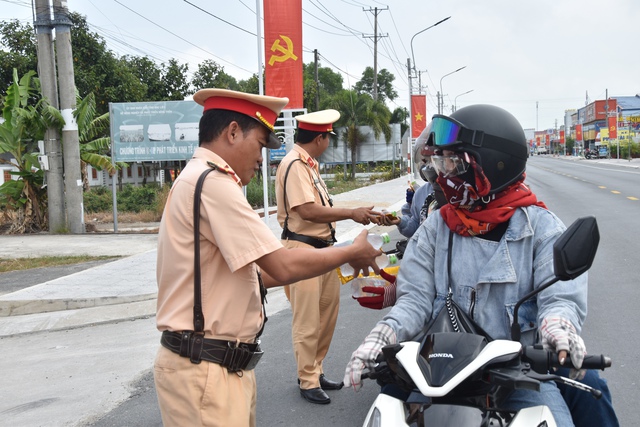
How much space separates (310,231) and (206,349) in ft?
8.25

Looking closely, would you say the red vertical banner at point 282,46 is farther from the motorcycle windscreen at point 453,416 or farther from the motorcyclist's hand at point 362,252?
the motorcycle windscreen at point 453,416

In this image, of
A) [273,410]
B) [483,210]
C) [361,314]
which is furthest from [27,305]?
[483,210]

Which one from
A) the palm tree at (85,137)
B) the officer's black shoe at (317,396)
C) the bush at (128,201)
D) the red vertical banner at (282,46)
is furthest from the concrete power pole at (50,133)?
the officer's black shoe at (317,396)

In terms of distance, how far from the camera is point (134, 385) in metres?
5.45

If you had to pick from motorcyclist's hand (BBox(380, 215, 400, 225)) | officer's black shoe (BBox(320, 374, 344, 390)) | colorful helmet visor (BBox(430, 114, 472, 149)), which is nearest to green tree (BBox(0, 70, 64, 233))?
officer's black shoe (BBox(320, 374, 344, 390))

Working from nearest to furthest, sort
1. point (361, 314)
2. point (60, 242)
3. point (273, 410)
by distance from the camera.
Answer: point (273, 410) < point (361, 314) < point (60, 242)

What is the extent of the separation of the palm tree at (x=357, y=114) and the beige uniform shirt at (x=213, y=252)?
40.4m

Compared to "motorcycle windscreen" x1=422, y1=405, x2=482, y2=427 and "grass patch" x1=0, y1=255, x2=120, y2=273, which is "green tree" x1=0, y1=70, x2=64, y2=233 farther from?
"motorcycle windscreen" x1=422, y1=405, x2=482, y2=427

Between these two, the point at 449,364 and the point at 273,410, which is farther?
the point at 273,410

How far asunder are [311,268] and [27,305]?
21.4 ft

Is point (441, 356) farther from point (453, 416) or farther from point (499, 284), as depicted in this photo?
point (499, 284)

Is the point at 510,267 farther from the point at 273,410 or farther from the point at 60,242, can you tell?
the point at 60,242

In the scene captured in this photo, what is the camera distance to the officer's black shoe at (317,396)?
15.9ft

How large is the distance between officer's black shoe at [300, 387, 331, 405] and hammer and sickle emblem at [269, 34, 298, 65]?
29.2 feet
